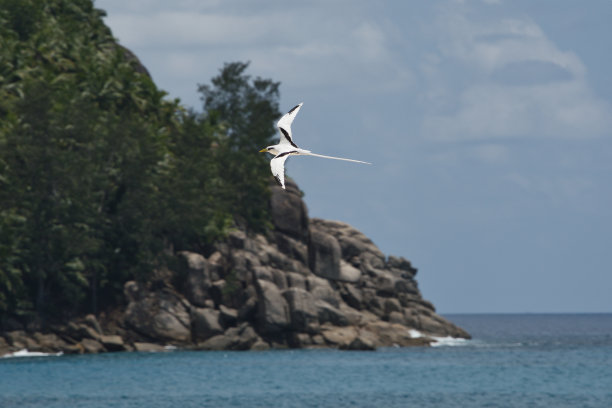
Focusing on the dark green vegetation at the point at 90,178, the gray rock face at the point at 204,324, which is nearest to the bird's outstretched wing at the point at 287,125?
the dark green vegetation at the point at 90,178

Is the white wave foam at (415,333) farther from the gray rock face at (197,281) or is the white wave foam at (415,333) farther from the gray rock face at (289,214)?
the gray rock face at (197,281)

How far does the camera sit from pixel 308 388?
47094mm

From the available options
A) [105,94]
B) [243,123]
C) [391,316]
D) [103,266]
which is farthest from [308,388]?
[243,123]

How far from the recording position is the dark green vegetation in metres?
63.8

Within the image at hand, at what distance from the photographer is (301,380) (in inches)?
1980

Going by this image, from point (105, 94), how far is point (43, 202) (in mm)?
17667

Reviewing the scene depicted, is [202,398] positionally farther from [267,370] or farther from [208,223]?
[208,223]

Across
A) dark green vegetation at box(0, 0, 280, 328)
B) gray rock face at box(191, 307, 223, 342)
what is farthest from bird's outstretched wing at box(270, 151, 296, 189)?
gray rock face at box(191, 307, 223, 342)

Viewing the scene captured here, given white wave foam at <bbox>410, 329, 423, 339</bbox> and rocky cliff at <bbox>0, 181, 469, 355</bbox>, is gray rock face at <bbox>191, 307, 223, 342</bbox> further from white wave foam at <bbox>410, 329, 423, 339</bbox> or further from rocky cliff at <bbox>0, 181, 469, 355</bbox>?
white wave foam at <bbox>410, 329, 423, 339</bbox>

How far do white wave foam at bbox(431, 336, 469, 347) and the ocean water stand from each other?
34.3 ft

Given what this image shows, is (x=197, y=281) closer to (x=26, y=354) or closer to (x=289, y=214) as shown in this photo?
(x=26, y=354)

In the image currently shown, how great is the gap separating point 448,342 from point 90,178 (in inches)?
1492

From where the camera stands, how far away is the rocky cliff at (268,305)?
6669cm

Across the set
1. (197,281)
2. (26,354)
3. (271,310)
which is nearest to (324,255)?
(271,310)
